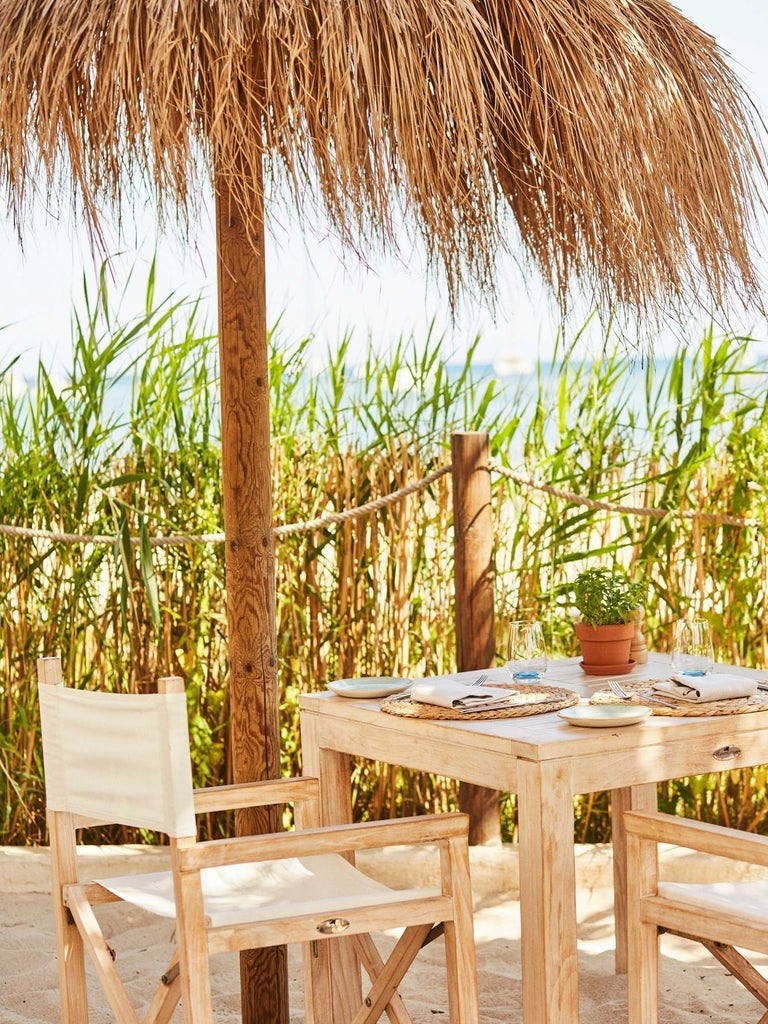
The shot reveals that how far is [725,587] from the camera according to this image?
387 centimetres

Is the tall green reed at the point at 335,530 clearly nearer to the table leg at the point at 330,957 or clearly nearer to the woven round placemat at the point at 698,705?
the table leg at the point at 330,957

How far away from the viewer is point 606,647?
2738 millimetres

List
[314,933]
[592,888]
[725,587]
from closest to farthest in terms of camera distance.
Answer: [314,933] < [592,888] < [725,587]

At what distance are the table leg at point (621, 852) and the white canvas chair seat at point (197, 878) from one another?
87 cm

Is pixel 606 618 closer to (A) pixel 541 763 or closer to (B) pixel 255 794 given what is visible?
(A) pixel 541 763

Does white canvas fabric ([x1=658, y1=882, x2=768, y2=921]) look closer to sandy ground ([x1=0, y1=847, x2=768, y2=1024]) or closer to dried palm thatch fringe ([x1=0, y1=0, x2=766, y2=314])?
sandy ground ([x1=0, y1=847, x2=768, y2=1024])

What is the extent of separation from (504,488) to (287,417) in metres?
0.71

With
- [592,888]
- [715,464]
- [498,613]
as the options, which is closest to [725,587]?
[715,464]

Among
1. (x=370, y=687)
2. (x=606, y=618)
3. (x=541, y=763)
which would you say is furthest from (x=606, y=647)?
(x=541, y=763)

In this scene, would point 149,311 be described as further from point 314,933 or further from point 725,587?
point 314,933

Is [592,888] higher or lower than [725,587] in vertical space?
lower

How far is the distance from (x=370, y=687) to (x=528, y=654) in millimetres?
331

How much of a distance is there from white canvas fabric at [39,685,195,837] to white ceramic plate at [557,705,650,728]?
2.18 feet

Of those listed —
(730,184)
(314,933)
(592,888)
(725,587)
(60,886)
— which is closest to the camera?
(314,933)
